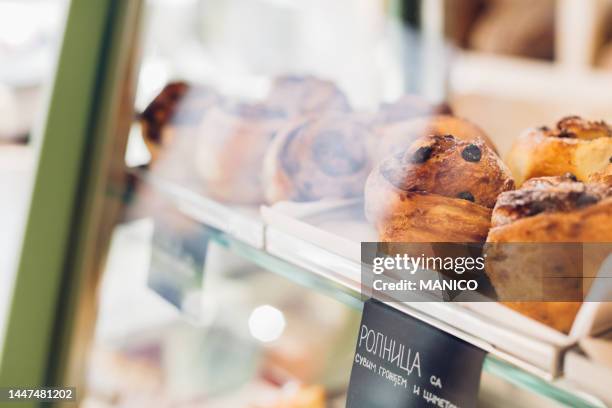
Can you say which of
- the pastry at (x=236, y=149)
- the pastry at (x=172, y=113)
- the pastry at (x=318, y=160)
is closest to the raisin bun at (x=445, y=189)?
the pastry at (x=318, y=160)

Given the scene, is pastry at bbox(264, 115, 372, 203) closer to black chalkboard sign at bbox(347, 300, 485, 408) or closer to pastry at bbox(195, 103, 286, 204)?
pastry at bbox(195, 103, 286, 204)

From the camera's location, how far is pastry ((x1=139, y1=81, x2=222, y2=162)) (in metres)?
0.89

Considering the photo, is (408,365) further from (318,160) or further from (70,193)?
(70,193)

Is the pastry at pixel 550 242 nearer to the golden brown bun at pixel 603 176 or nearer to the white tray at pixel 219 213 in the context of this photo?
the golden brown bun at pixel 603 176

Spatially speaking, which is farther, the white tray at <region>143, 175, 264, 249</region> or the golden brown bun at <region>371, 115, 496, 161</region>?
the white tray at <region>143, 175, 264, 249</region>

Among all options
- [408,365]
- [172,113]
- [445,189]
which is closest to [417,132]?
[445,189]

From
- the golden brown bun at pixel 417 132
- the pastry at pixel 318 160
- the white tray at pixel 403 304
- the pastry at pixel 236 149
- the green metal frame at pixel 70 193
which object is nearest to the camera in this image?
the white tray at pixel 403 304

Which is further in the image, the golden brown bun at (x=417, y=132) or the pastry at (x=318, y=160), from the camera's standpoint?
the pastry at (x=318, y=160)

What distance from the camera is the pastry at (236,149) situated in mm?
758

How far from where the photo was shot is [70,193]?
0.90m

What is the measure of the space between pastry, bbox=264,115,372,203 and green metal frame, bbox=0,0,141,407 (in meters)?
0.34

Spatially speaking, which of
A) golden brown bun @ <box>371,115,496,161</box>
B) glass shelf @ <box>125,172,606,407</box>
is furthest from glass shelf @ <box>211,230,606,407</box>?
golden brown bun @ <box>371,115,496,161</box>

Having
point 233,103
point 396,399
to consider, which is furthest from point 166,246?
point 396,399

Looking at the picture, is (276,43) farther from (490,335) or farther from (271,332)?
(490,335)
